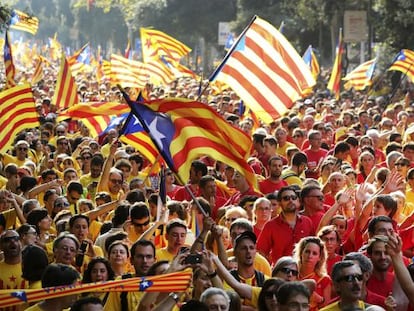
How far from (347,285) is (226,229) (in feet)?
7.57

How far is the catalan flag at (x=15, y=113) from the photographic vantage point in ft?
45.0

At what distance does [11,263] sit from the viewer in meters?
9.09

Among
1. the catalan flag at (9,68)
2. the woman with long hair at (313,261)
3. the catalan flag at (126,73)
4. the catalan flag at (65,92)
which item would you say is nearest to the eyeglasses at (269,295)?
the woman with long hair at (313,261)

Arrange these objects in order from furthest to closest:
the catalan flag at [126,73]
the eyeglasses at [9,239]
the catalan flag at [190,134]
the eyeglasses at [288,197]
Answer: the catalan flag at [126,73]
the eyeglasses at [288,197]
the catalan flag at [190,134]
the eyeglasses at [9,239]

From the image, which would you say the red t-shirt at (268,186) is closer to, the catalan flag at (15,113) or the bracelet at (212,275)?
the catalan flag at (15,113)

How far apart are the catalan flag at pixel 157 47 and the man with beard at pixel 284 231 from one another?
1448 centimetres

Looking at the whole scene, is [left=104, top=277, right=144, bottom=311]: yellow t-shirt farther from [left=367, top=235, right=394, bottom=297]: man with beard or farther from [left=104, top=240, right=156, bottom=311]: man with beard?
[left=367, top=235, right=394, bottom=297]: man with beard

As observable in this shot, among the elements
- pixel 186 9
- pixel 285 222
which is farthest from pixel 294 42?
pixel 285 222

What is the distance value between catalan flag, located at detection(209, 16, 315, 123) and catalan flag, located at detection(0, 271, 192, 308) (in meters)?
6.42

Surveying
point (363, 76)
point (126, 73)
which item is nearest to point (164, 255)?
point (126, 73)

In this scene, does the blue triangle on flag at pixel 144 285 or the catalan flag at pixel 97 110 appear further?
the catalan flag at pixel 97 110

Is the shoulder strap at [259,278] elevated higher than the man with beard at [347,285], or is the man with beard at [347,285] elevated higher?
the man with beard at [347,285]

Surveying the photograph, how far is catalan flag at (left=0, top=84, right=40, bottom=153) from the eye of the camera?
13.7 meters

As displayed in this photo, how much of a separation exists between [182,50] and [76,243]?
16709 millimetres
